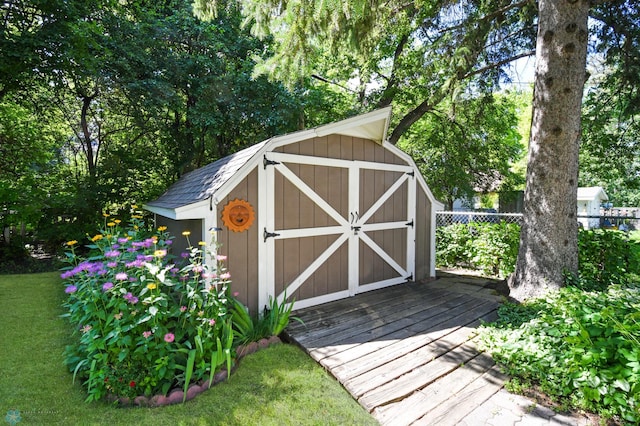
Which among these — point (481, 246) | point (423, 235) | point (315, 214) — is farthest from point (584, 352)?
point (481, 246)

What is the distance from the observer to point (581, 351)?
2.16 m

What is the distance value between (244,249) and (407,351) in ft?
6.49

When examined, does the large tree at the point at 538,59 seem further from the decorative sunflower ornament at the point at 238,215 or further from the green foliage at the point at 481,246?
the decorative sunflower ornament at the point at 238,215

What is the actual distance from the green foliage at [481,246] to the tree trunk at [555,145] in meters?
1.71

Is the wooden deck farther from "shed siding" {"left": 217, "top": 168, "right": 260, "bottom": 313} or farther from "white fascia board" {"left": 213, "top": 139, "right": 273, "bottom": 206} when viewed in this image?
"white fascia board" {"left": 213, "top": 139, "right": 273, "bottom": 206}

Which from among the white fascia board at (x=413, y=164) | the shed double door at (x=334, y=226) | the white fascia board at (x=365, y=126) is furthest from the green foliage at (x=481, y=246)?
the white fascia board at (x=365, y=126)

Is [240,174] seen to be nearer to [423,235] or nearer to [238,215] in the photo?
[238,215]

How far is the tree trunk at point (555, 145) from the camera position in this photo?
3691 mm

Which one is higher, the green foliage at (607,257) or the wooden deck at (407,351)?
the green foliage at (607,257)

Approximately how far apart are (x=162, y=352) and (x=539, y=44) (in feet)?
16.9

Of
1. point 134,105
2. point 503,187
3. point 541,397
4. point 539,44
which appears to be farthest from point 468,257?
point 134,105

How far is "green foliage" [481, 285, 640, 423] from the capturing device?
2.02m

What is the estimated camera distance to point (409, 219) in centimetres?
539

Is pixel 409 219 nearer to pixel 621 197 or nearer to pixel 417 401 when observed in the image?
pixel 417 401
